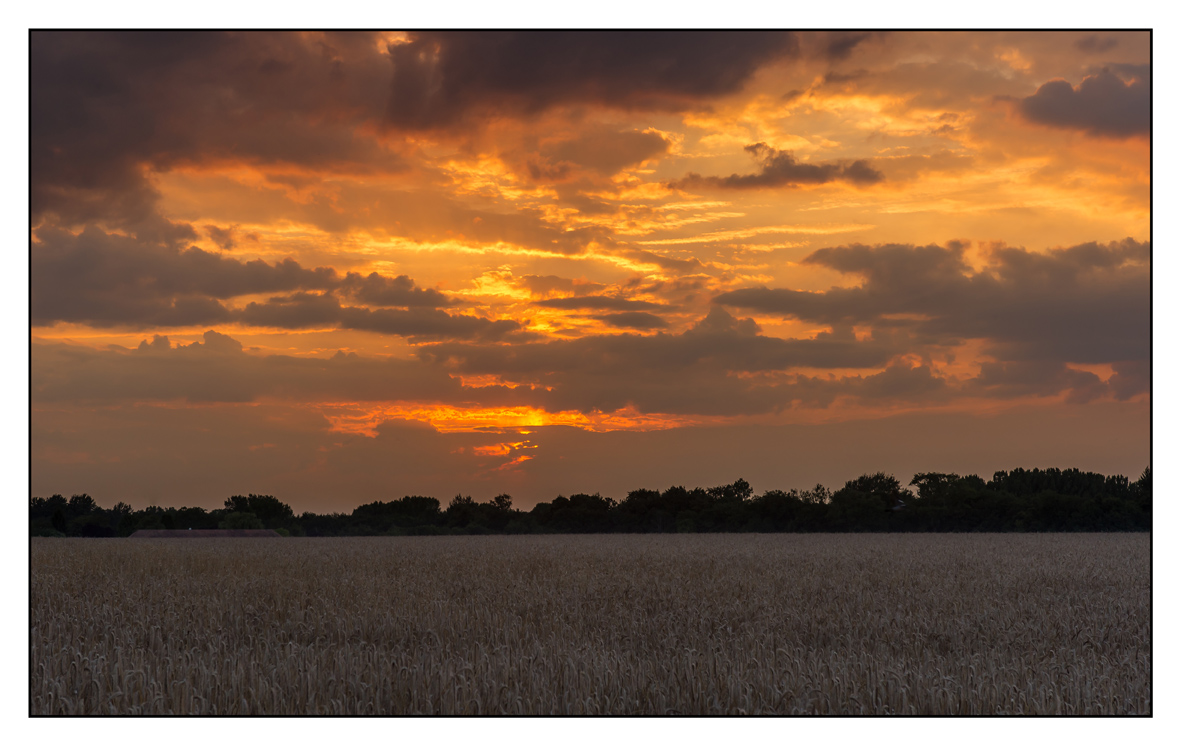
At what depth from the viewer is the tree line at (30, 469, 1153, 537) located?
65062 millimetres

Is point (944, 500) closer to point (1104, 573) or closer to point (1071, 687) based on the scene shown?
point (1104, 573)

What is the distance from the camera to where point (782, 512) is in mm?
73562

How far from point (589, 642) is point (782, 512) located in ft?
211

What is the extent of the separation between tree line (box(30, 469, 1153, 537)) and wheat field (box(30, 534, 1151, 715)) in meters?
45.5

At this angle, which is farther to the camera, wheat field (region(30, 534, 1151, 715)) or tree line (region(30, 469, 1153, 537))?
tree line (region(30, 469, 1153, 537))

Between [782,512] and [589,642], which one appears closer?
[589,642]

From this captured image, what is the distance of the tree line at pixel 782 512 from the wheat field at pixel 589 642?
4549 centimetres

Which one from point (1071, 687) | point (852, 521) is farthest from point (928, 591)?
point (852, 521)

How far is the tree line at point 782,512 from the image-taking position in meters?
65.1

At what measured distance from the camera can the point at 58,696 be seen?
9547 millimetres

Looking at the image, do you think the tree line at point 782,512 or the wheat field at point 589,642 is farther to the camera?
the tree line at point 782,512

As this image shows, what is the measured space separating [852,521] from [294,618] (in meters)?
61.2

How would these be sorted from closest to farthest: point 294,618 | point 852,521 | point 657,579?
point 294,618 → point 657,579 → point 852,521

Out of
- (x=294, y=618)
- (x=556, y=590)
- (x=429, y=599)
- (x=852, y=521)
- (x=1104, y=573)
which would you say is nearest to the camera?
(x=294, y=618)
